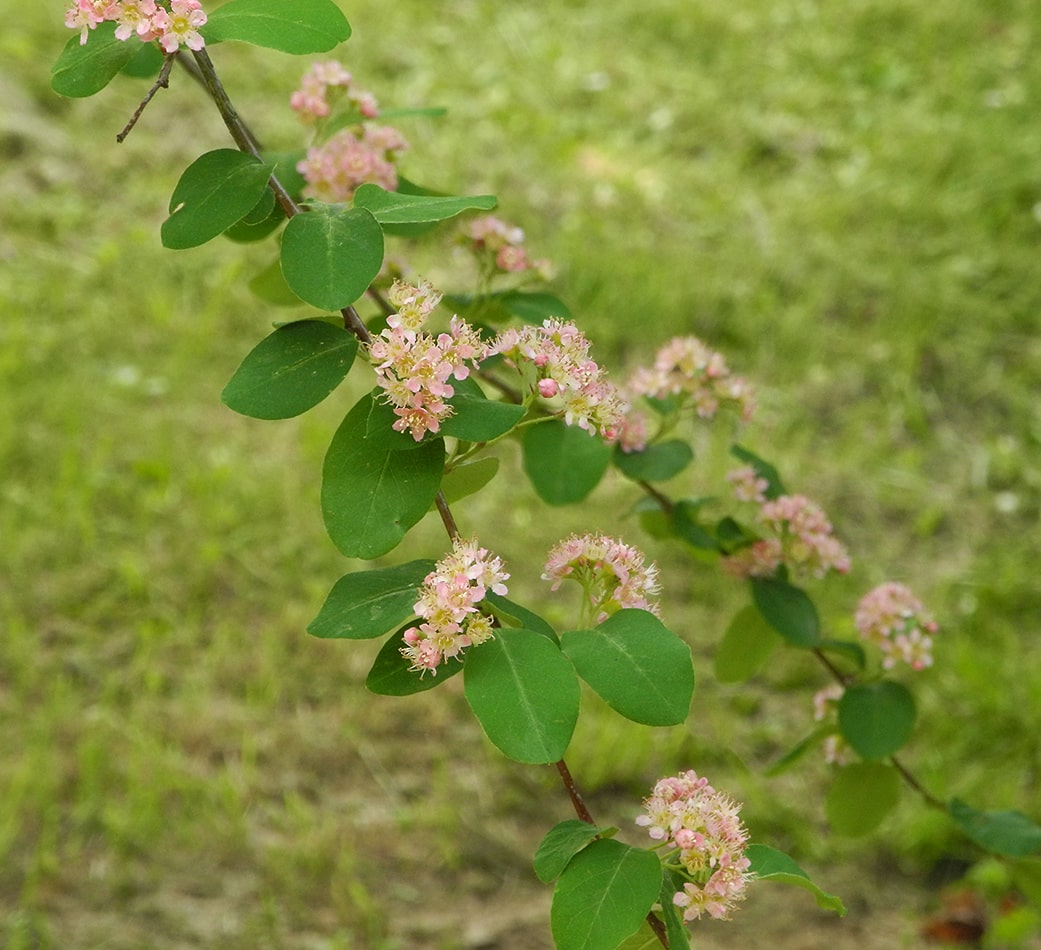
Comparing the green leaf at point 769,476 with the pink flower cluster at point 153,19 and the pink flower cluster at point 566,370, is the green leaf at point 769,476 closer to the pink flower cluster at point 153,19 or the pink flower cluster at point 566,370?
the pink flower cluster at point 566,370

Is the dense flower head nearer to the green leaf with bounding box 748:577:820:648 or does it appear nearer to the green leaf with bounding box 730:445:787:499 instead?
the green leaf with bounding box 730:445:787:499

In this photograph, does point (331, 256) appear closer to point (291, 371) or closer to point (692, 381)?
point (291, 371)

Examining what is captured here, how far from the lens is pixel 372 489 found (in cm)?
Result: 66

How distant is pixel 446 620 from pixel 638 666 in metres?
0.10

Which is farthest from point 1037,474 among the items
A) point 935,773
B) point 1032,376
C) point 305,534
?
point 305,534

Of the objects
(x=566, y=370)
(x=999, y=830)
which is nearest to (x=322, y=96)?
(x=566, y=370)

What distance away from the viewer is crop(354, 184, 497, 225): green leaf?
64cm

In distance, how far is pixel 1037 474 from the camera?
2652 millimetres

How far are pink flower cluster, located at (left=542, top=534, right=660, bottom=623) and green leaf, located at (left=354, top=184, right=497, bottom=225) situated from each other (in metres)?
0.20

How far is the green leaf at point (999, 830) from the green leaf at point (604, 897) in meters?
0.57

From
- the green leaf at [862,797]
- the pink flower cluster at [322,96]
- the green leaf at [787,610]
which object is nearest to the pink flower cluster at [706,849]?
the green leaf at [787,610]

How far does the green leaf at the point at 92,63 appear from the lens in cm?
70

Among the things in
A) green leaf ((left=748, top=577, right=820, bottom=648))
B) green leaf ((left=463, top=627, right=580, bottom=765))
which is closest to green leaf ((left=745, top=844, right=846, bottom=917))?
green leaf ((left=463, top=627, right=580, bottom=765))

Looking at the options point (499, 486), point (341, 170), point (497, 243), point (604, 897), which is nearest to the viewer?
point (604, 897)
